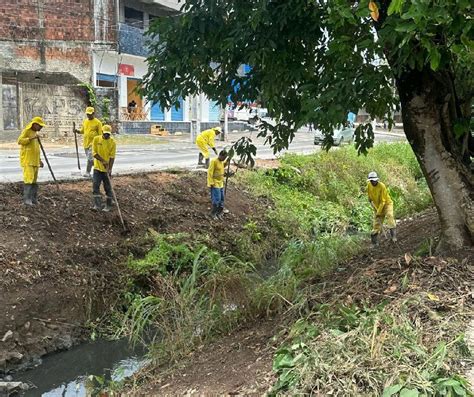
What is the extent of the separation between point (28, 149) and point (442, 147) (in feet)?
22.1

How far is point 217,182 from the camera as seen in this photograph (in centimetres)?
1184

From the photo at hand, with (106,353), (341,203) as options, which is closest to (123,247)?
(106,353)

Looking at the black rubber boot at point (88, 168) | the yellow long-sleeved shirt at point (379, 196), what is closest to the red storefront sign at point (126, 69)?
the black rubber boot at point (88, 168)

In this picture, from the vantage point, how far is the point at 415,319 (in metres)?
4.03

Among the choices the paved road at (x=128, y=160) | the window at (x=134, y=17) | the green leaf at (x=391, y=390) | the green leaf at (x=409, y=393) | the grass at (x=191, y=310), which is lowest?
the grass at (x=191, y=310)

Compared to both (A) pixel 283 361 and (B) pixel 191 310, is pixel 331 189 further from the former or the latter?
(A) pixel 283 361

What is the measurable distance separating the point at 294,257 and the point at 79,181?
18.2 feet

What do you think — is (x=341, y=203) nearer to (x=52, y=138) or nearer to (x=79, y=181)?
(x=79, y=181)

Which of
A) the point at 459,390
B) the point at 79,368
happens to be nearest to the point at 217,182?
the point at 79,368

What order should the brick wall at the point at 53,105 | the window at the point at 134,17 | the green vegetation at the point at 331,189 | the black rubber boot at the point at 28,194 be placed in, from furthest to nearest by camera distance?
the window at the point at 134,17
the brick wall at the point at 53,105
the green vegetation at the point at 331,189
the black rubber boot at the point at 28,194

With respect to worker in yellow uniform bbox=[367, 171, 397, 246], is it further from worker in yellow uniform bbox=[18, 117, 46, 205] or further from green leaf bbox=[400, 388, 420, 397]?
green leaf bbox=[400, 388, 420, 397]

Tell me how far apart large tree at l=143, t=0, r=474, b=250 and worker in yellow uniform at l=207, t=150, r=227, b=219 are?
552 cm

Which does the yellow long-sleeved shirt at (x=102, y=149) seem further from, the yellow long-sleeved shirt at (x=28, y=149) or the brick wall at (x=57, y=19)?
the brick wall at (x=57, y=19)

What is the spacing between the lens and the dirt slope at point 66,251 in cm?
764
